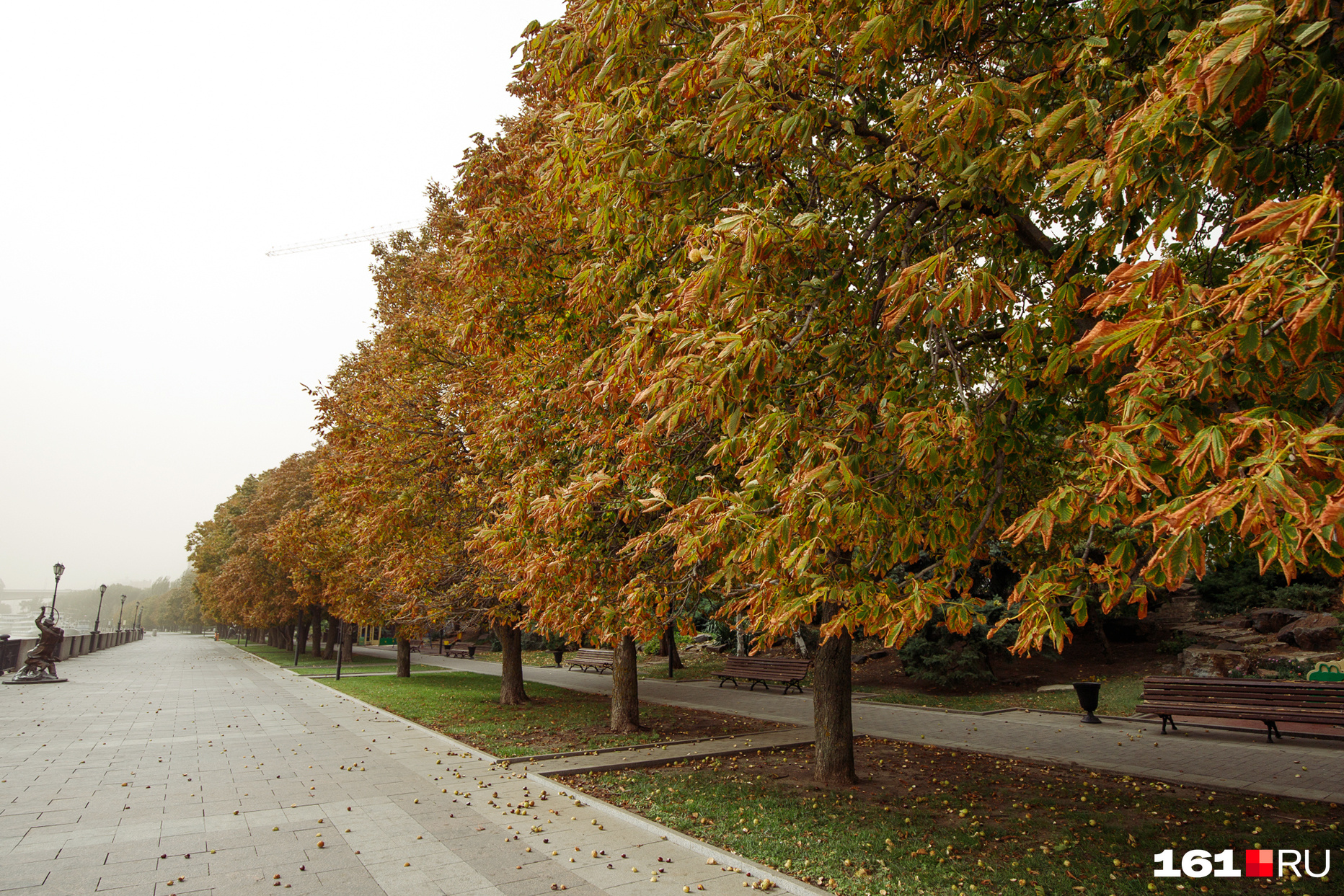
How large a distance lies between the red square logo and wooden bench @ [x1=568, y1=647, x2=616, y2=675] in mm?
18129

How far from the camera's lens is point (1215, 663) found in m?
15.1

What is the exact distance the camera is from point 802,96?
4.85 metres

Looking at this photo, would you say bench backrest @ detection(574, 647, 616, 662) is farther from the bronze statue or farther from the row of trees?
the bronze statue

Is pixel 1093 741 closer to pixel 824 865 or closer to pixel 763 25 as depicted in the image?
pixel 824 865

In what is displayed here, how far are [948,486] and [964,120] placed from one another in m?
2.35

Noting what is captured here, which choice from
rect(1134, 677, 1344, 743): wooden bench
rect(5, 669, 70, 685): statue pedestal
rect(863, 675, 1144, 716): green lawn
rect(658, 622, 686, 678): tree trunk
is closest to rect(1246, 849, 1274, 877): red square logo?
rect(1134, 677, 1344, 743): wooden bench

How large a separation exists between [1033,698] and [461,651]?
30241 mm

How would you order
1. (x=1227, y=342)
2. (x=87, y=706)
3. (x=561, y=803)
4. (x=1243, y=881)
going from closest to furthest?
(x=1227, y=342)
(x=1243, y=881)
(x=561, y=803)
(x=87, y=706)

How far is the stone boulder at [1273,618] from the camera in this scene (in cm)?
1680

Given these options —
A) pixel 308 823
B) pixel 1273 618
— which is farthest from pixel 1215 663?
pixel 308 823

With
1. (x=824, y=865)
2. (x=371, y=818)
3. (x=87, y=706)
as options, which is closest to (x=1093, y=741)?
(x=824, y=865)

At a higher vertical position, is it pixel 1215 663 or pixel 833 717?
pixel 833 717

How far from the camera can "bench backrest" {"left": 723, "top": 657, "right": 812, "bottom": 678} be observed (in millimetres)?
17578

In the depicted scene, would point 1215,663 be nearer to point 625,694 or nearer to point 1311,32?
point 625,694
